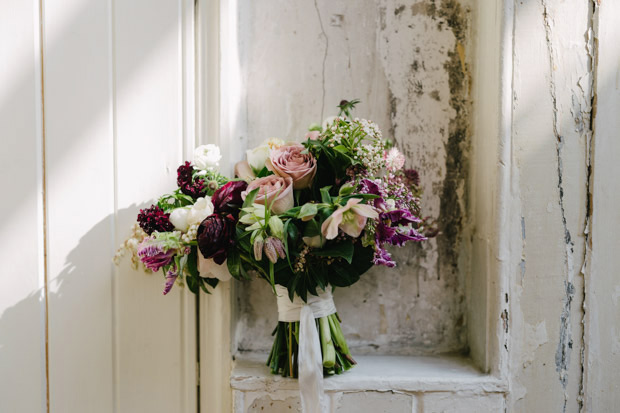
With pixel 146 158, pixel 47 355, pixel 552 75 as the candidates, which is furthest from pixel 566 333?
pixel 47 355

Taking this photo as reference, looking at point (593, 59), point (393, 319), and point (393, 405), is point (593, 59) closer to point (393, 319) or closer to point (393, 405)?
point (393, 319)

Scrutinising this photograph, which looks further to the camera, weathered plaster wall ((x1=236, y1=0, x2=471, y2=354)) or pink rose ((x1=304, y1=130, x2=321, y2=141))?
weathered plaster wall ((x1=236, y1=0, x2=471, y2=354))

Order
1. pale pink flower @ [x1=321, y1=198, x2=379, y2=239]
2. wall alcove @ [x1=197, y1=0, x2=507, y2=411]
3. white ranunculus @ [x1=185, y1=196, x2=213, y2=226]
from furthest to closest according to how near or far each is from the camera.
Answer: wall alcove @ [x1=197, y1=0, x2=507, y2=411] → white ranunculus @ [x1=185, y1=196, x2=213, y2=226] → pale pink flower @ [x1=321, y1=198, x2=379, y2=239]

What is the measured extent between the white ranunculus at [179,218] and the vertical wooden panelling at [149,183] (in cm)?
18

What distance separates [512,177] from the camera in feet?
3.34

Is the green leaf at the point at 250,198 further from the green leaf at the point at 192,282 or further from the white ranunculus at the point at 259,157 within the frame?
the green leaf at the point at 192,282

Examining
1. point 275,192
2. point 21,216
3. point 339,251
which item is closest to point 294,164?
point 275,192

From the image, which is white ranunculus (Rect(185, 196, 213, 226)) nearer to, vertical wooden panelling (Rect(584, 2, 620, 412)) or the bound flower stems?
the bound flower stems

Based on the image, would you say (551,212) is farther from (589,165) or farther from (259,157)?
(259,157)

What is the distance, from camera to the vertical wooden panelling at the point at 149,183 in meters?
1.06

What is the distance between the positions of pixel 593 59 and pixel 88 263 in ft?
4.43

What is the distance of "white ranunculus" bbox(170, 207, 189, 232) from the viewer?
92cm


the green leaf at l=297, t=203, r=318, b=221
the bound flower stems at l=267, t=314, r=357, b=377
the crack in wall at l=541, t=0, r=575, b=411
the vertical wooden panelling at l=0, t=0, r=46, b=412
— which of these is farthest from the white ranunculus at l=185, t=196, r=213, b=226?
the crack in wall at l=541, t=0, r=575, b=411

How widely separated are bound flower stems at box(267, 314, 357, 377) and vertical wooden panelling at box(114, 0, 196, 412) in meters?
0.23
